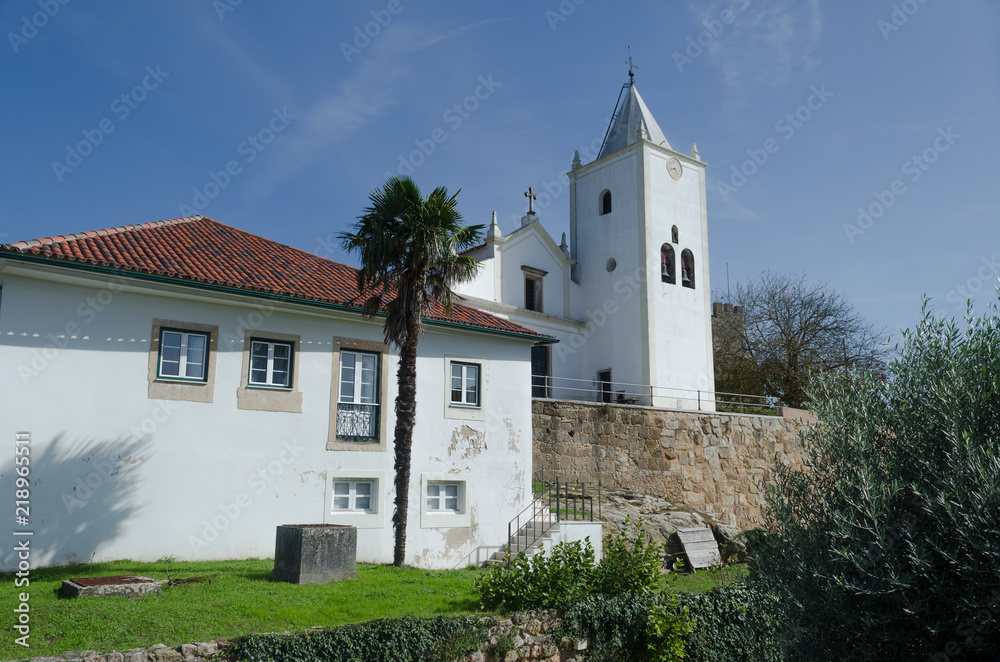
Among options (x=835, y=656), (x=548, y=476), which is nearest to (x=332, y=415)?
(x=548, y=476)

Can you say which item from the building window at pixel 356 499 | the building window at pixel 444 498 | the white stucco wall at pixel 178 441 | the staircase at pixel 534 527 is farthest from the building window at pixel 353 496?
the staircase at pixel 534 527

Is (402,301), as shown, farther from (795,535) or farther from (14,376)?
(795,535)

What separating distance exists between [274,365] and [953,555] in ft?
37.7

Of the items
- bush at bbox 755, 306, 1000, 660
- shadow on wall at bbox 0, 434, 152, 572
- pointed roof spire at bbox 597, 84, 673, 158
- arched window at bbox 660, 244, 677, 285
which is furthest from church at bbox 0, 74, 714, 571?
pointed roof spire at bbox 597, 84, 673, 158

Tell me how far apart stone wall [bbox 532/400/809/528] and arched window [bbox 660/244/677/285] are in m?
6.33

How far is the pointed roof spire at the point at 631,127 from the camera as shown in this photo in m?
31.2

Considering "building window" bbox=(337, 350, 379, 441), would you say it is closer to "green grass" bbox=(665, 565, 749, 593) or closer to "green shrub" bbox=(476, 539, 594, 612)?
"green shrub" bbox=(476, 539, 594, 612)

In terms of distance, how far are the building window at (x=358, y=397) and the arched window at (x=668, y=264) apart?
17.1 metres

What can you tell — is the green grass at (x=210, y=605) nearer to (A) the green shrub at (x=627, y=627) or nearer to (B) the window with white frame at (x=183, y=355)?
(A) the green shrub at (x=627, y=627)

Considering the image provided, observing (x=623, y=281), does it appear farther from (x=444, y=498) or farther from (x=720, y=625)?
(x=720, y=625)

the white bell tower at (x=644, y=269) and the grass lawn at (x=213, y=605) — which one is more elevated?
the white bell tower at (x=644, y=269)

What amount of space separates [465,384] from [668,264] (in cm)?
1595

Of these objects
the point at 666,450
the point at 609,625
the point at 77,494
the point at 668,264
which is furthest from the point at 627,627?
the point at 668,264

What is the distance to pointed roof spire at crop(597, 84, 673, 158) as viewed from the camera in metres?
31.2
